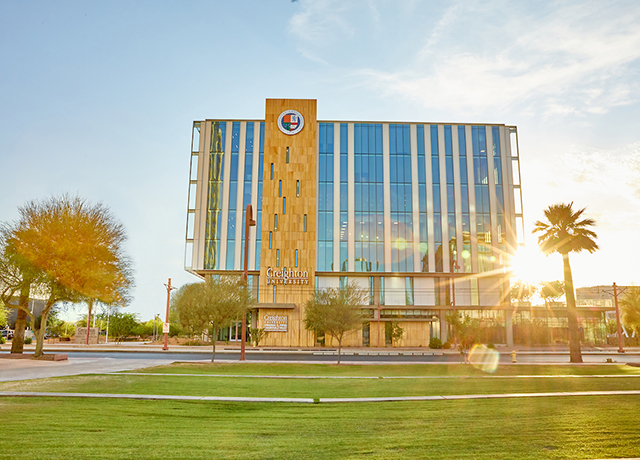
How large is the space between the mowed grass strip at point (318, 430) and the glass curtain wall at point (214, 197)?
4918 cm

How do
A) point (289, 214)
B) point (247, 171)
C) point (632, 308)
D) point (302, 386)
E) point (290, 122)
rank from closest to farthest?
point (302, 386)
point (632, 308)
point (289, 214)
point (290, 122)
point (247, 171)

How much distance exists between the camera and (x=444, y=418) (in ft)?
35.5

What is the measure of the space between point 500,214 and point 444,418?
5682 cm

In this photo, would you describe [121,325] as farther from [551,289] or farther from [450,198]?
[551,289]

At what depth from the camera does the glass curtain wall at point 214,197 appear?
6138 cm

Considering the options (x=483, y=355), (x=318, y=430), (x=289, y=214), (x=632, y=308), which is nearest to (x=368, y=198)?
(x=289, y=214)

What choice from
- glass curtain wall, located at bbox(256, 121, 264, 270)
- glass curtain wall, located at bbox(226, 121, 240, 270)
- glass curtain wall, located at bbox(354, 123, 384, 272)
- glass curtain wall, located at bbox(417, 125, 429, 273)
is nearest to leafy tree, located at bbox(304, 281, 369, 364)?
glass curtain wall, located at bbox(354, 123, 384, 272)

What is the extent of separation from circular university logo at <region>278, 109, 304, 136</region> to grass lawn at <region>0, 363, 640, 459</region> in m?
50.1

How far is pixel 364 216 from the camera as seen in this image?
62.3m

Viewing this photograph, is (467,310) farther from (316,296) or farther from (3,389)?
(3,389)

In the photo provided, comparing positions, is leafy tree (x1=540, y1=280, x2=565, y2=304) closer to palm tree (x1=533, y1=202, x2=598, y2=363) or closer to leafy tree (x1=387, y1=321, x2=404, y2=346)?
leafy tree (x1=387, y1=321, x2=404, y2=346)

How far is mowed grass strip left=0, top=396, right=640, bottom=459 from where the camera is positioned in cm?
776

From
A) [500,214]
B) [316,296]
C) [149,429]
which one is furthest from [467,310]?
[149,429]

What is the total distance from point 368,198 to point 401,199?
425cm
